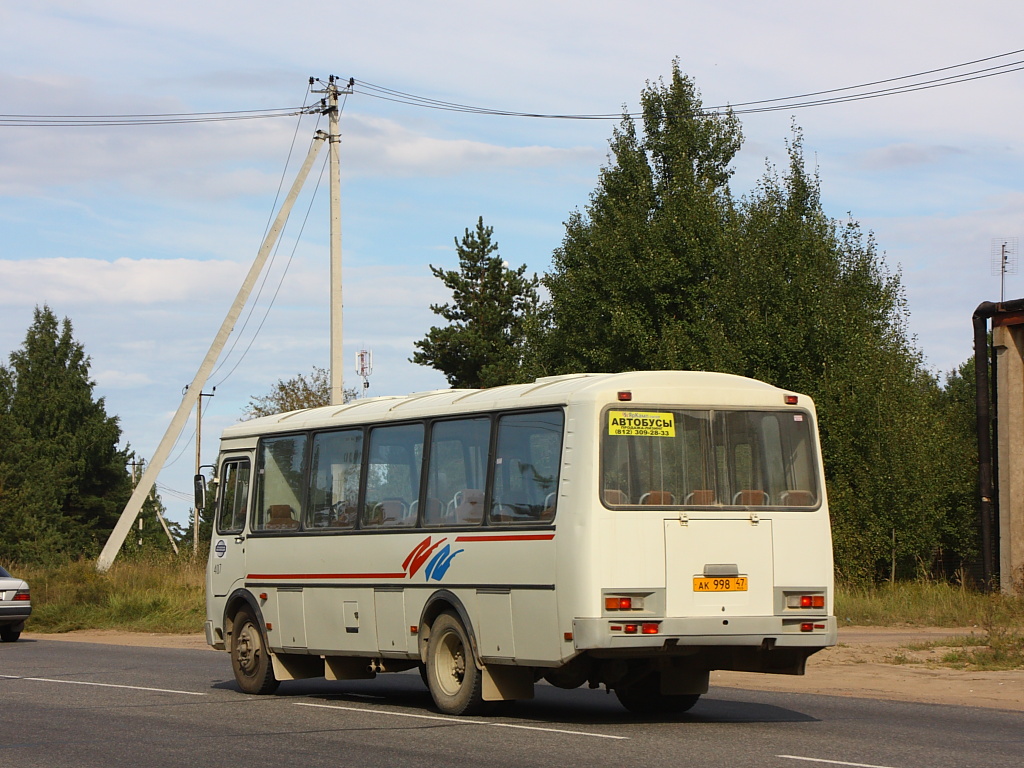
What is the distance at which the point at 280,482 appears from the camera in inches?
646

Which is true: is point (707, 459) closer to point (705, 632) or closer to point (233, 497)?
point (705, 632)

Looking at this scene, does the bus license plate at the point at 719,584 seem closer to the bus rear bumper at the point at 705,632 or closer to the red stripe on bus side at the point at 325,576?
the bus rear bumper at the point at 705,632

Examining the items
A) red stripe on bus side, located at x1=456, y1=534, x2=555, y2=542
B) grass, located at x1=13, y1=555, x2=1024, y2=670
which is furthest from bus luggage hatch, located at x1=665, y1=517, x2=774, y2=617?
grass, located at x1=13, y1=555, x2=1024, y2=670

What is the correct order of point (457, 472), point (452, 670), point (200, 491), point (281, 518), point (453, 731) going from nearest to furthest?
point (453, 731) → point (452, 670) → point (457, 472) → point (281, 518) → point (200, 491)

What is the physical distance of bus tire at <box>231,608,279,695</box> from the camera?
53.1 ft

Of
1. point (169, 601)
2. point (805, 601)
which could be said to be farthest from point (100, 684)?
point (169, 601)

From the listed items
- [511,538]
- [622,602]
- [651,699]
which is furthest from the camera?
[651,699]

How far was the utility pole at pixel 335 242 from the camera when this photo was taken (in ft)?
103

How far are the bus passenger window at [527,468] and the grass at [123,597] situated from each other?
19.8m

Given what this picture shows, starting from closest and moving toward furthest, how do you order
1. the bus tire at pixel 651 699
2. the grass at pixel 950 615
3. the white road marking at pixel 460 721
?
1. the white road marking at pixel 460 721
2. the bus tire at pixel 651 699
3. the grass at pixel 950 615

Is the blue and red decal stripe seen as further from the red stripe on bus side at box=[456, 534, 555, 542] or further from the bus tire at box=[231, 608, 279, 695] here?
the bus tire at box=[231, 608, 279, 695]

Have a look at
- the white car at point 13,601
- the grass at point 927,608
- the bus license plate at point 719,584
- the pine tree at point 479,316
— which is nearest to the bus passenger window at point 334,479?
the bus license plate at point 719,584

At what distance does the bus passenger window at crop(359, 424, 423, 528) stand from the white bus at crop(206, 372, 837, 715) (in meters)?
0.02

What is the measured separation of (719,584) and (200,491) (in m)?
7.45
